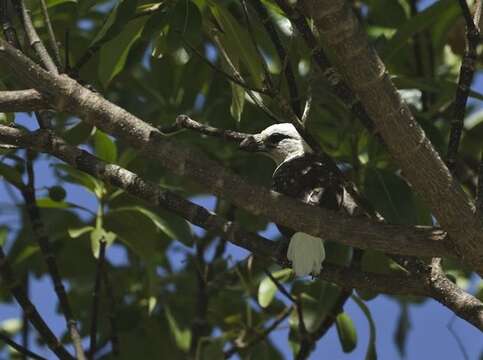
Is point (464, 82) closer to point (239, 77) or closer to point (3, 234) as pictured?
point (239, 77)

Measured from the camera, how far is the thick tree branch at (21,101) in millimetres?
2227

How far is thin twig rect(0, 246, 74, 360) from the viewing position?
118 inches

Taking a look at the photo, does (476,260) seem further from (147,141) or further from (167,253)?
(167,253)

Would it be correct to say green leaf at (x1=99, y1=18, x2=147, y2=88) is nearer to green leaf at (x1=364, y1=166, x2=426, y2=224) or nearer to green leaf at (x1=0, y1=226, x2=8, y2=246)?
green leaf at (x1=364, y1=166, x2=426, y2=224)

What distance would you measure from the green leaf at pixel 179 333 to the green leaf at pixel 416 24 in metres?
1.26

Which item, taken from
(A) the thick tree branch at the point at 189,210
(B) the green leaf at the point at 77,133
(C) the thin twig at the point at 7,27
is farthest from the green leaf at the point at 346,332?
(C) the thin twig at the point at 7,27

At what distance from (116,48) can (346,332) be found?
1.26 m

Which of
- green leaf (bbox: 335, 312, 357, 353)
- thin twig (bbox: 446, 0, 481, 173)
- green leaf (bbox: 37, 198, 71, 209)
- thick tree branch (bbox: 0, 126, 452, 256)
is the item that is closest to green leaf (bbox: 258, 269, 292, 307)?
green leaf (bbox: 335, 312, 357, 353)

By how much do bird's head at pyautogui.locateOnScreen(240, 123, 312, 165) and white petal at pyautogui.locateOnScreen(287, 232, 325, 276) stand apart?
1.22ft

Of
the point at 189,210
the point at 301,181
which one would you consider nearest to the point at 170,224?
the point at 301,181

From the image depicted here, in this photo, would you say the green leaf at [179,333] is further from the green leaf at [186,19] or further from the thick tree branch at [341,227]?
the thick tree branch at [341,227]

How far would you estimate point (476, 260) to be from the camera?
2.28 meters

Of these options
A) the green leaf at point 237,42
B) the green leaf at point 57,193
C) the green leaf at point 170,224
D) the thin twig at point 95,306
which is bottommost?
the thin twig at point 95,306

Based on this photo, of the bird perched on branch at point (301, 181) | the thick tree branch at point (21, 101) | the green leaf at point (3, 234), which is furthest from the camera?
the green leaf at point (3, 234)
